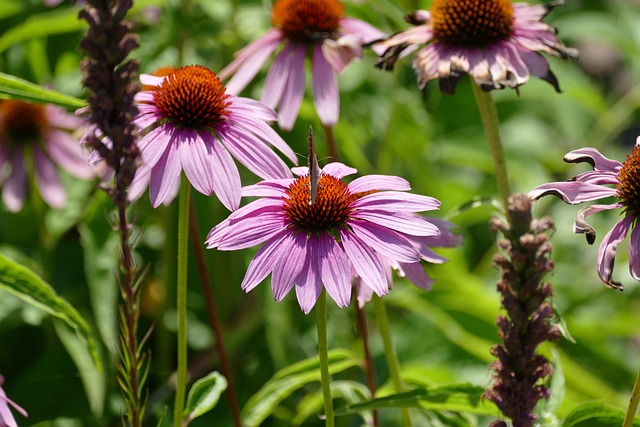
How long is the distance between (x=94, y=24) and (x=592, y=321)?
1242 mm

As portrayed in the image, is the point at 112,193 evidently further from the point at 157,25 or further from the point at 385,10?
the point at 157,25

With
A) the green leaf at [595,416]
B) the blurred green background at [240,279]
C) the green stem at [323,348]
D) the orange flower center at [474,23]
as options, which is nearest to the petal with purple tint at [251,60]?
the blurred green background at [240,279]

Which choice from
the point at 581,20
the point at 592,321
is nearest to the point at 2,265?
the point at 592,321

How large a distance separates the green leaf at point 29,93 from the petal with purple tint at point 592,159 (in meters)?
0.47

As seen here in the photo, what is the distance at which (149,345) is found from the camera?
1.62 metres

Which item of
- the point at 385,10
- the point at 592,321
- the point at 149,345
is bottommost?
the point at 592,321

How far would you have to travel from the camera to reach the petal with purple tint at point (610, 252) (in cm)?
80

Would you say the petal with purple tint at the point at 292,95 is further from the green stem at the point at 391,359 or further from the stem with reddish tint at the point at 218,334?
the green stem at the point at 391,359

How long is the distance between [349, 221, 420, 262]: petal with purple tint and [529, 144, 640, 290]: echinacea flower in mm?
122

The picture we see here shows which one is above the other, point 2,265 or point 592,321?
point 2,265

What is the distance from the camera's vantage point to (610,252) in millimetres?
818

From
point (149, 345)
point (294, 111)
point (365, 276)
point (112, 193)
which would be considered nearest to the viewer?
point (112, 193)

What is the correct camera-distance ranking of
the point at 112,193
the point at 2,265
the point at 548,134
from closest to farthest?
1. the point at 112,193
2. the point at 2,265
3. the point at 548,134

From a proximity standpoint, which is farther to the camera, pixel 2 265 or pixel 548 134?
pixel 548 134
